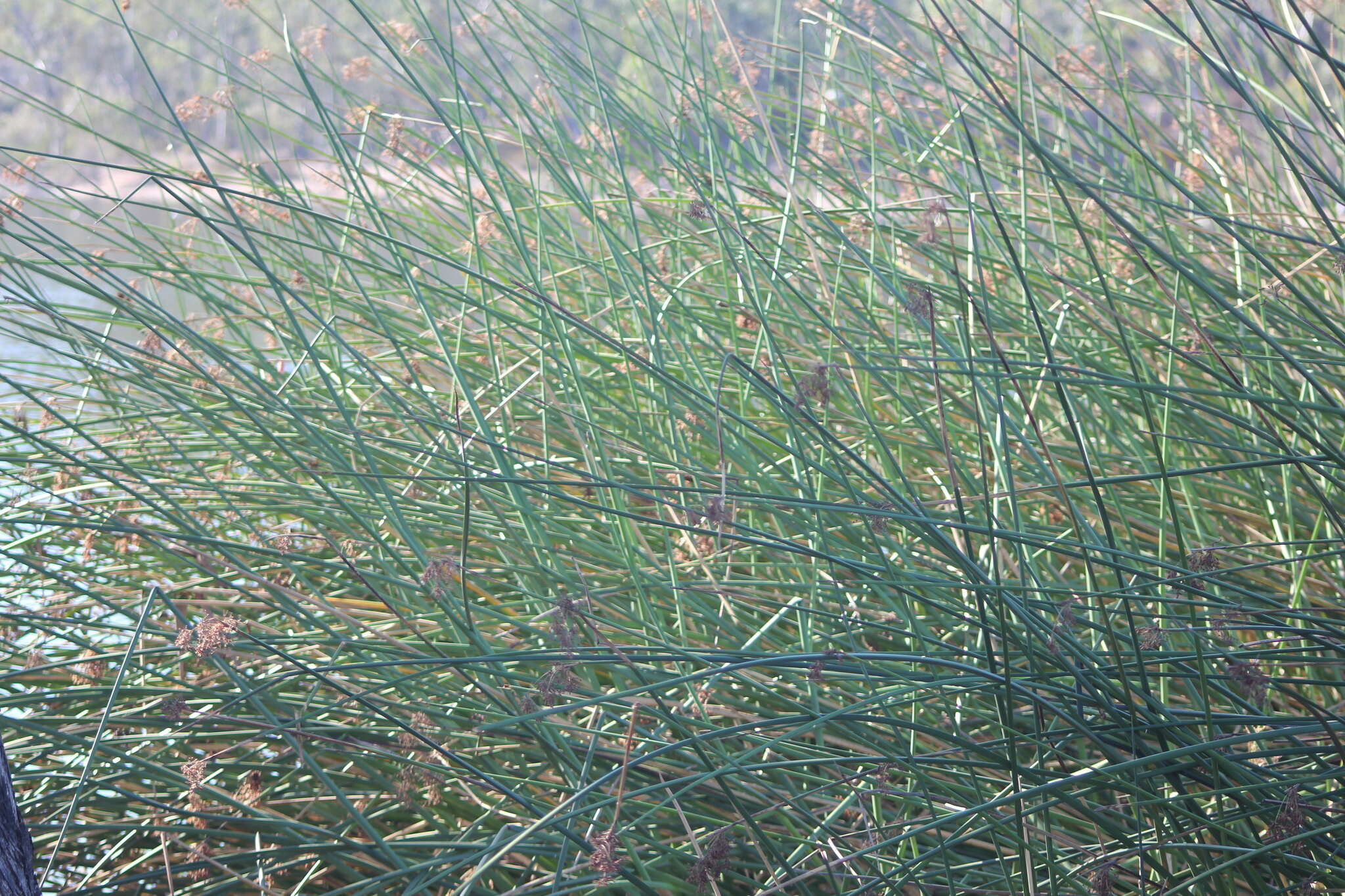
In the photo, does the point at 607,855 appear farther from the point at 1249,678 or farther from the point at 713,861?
the point at 1249,678

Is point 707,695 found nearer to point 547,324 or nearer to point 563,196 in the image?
point 547,324

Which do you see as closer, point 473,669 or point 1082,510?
point 473,669

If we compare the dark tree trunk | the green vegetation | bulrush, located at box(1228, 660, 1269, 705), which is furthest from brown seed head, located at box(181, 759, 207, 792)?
bulrush, located at box(1228, 660, 1269, 705)

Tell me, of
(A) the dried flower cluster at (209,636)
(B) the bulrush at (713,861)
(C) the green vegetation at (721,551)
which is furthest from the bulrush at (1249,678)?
(A) the dried flower cluster at (209,636)

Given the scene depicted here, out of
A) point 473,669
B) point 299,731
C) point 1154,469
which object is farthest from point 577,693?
point 1154,469

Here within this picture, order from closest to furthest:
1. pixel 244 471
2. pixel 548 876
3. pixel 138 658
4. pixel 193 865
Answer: pixel 548 876, pixel 193 865, pixel 138 658, pixel 244 471

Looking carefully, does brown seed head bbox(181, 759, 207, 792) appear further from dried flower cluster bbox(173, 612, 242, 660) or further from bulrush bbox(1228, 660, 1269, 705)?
bulrush bbox(1228, 660, 1269, 705)

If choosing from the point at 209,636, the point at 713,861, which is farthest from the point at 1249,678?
the point at 209,636
